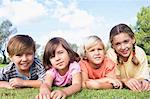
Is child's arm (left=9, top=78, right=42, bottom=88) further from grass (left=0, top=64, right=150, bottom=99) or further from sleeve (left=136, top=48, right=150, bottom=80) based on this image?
sleeve (left=136, top=48, right=150, bottom=80)

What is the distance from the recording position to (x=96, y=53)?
471cm

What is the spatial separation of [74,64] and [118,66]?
0.90 meters

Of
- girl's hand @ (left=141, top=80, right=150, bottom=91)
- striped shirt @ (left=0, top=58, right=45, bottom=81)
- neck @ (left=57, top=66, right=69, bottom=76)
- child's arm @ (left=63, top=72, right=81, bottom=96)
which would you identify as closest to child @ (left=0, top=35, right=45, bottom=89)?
striped shirt @ (left=0, top=58, right=45, bottom=81)

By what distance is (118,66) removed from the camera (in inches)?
202

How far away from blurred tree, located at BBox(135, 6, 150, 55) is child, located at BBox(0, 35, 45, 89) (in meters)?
36.5

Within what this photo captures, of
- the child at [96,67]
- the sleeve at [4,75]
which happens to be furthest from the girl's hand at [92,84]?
the sleeve at [4,75]

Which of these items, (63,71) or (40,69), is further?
(40,69)

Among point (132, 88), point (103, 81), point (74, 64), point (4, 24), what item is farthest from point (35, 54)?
point (4, 24)

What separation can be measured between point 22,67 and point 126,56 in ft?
5.24

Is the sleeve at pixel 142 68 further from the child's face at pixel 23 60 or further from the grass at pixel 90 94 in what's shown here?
the child's face at pixel 23 60

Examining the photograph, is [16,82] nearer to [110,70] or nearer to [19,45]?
[19,45]

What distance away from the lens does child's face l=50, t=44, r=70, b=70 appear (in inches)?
174

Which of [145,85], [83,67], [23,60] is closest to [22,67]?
[23,60]

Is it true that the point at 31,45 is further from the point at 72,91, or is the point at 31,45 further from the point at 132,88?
the point at 132,88
